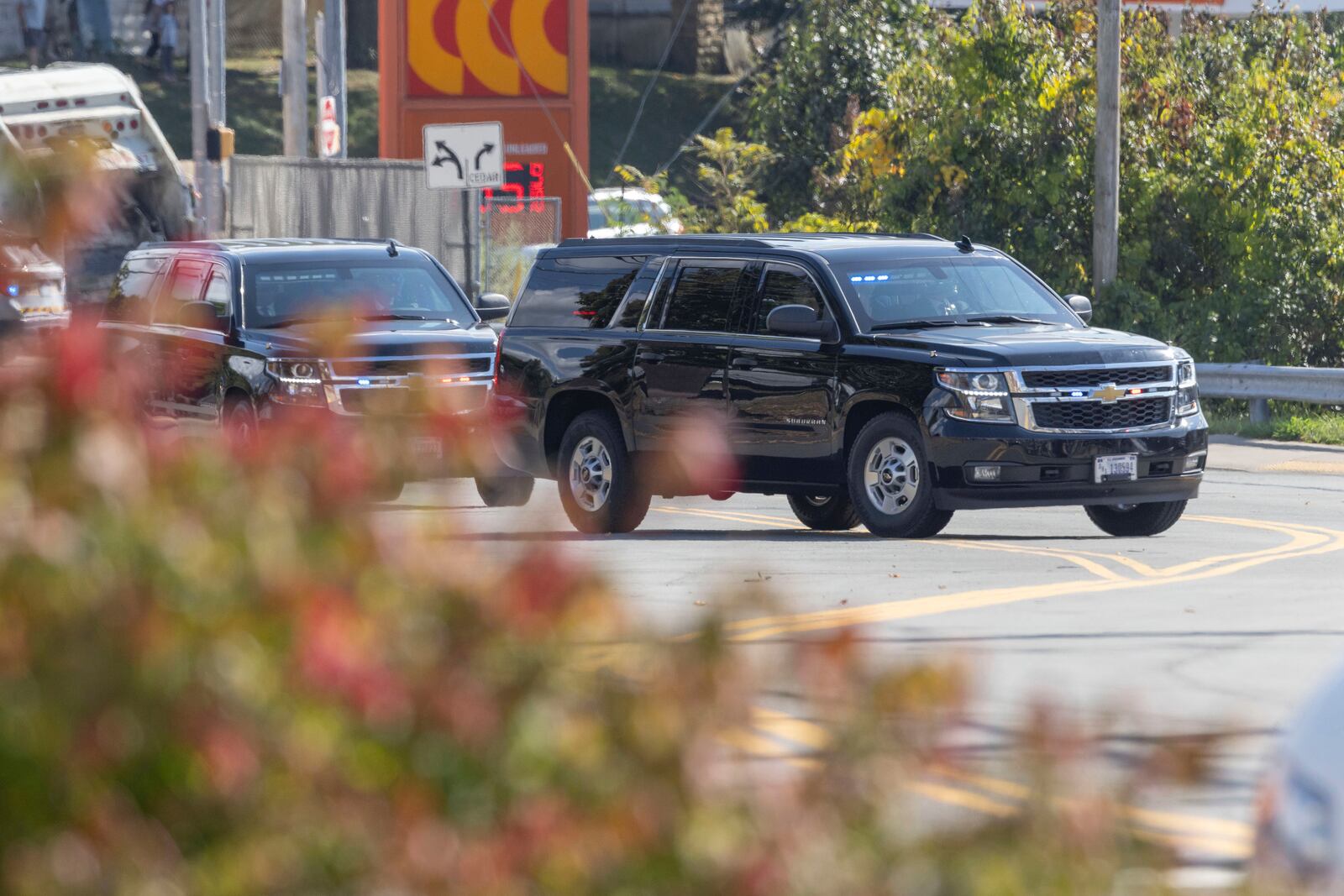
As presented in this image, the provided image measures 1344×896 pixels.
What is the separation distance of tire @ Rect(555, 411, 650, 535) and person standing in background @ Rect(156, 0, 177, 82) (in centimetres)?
4692

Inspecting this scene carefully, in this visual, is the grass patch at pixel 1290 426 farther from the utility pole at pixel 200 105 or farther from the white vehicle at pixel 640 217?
the utility pole at pixel 200 105

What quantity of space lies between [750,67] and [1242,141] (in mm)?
39220

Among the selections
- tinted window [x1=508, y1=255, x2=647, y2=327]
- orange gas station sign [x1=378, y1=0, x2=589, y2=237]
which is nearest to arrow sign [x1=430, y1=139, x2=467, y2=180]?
orange gas station sign [x1=378, y1=0, x2=589, y2=237]

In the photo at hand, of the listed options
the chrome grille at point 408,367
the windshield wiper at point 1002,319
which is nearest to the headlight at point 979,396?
the windshield wiper at point 1002,319

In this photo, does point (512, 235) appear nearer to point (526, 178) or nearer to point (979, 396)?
point (526, 178)

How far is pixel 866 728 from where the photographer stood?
3.01 meters

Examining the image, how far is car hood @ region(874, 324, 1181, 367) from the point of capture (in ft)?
44.4

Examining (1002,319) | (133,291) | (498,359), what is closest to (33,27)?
(133,291)

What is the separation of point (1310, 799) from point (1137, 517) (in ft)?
34.0

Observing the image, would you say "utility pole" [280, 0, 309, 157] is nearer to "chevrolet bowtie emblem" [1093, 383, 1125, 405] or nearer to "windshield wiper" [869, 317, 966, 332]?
"windshield wiper" [869, 317, 966, 332]

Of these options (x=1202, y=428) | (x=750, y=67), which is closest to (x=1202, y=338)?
(x=1202, y=428)

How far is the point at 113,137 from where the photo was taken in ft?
95.2

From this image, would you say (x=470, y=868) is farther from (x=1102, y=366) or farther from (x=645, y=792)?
(x=1102, y=366)

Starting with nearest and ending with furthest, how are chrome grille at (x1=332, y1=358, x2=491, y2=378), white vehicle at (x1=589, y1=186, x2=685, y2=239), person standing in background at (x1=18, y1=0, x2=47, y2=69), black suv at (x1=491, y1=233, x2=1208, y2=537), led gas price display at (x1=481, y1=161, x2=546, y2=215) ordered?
1. black suv at (x1=491, y1=233, x2=1208, y2=537)
2. chrome grille at (x1=332, y1=358, x2=491, y2=378)
3. white vehicle at (x1=589, y1=186, x2=685, y2=239)
4. led gas price display at (x1=481, y1=161, x2=546, y2=215)
5. person standing in background at (x1=18, y1=0, x2=47, y2=69)
